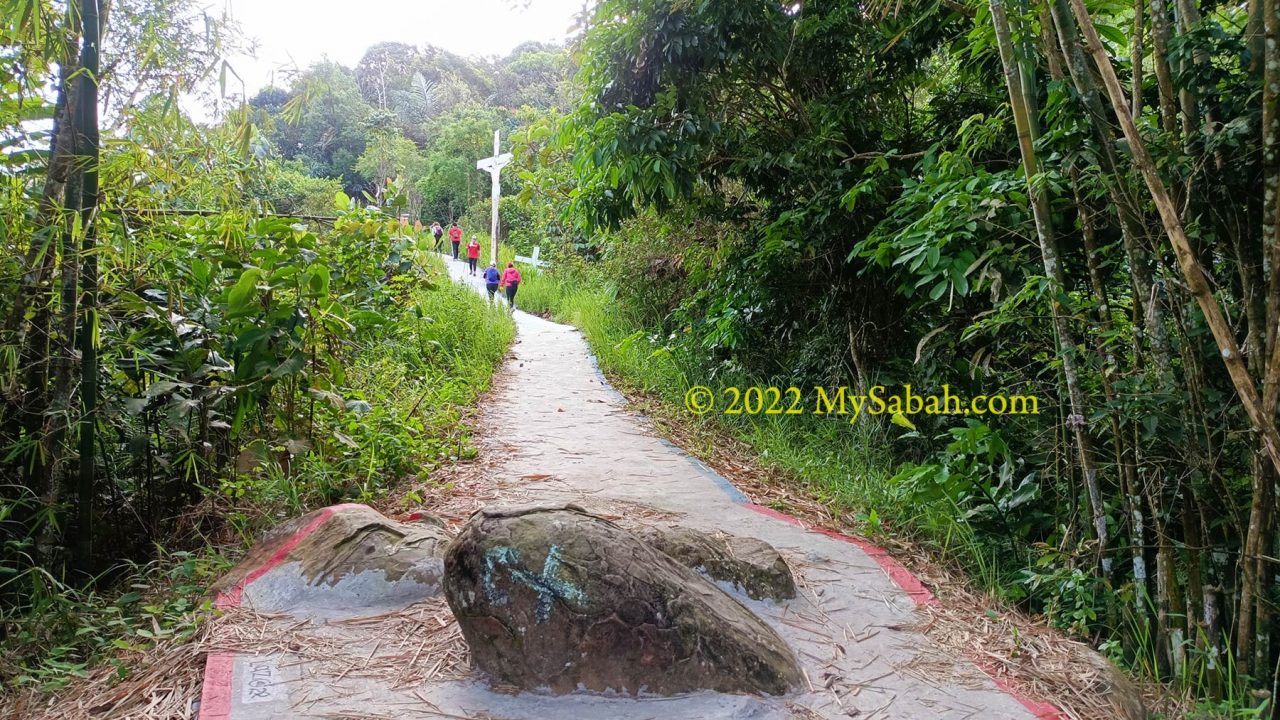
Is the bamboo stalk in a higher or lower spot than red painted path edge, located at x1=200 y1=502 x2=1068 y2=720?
higher

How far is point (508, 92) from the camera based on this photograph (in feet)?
141

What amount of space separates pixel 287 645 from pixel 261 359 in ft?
5.39

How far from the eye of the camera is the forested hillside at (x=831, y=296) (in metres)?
2.45

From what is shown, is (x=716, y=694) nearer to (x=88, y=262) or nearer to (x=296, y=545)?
(x=296, y=545)

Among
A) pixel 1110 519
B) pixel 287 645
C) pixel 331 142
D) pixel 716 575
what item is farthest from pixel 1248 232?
pixel 331 142

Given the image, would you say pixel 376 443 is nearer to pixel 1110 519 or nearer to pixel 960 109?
pixel 1110 519

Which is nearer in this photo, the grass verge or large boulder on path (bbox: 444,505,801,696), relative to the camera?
large boulder on path (bbox: 444,505,801,696)

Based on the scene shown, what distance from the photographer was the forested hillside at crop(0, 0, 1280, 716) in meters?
2.45

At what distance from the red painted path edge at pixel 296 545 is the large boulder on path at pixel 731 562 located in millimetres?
559

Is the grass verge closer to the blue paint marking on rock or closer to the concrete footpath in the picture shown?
the concrete footpath

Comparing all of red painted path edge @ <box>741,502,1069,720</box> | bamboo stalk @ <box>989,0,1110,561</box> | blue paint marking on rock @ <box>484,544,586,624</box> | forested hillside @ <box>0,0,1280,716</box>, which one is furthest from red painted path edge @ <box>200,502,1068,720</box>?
blue paint marking on rock @ <box>484,544,586,624</box>

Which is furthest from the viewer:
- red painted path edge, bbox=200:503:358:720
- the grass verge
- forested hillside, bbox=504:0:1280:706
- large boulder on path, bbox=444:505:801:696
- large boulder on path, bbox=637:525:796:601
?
large boulder on path, bbox=637:525:796:601

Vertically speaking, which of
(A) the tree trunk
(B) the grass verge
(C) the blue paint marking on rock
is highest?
(A) the tree trunk

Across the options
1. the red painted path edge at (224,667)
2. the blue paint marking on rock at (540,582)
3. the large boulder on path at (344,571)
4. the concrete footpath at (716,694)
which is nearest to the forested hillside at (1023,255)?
the concrete footpath at (716,694)
